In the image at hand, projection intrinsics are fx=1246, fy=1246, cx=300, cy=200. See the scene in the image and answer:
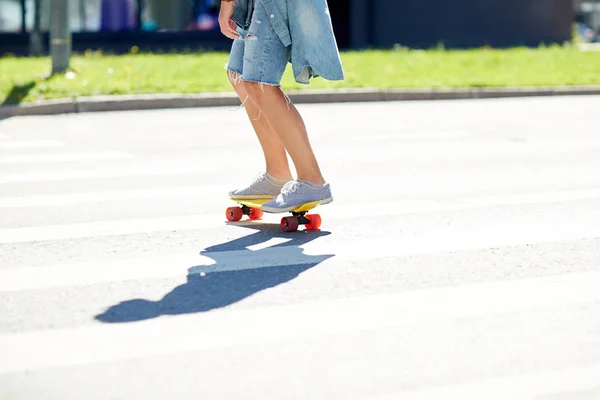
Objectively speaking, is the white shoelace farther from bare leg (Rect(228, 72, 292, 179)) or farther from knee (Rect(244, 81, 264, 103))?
knee (Rect(244, 81, 264, 103))

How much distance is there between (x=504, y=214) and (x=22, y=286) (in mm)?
2750

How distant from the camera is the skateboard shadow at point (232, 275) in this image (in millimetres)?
4516

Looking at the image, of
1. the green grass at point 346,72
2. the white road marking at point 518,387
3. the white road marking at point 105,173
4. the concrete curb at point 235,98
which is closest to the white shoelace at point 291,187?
the white road marking at point 105,173

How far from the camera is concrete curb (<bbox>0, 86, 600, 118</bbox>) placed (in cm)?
1256

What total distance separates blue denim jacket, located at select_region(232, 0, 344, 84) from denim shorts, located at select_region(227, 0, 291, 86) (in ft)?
0.13

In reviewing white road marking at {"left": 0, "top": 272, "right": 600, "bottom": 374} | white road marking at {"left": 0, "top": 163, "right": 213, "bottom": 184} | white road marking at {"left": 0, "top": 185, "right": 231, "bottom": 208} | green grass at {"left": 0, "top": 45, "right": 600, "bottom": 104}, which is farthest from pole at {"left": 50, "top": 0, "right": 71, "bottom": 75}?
white road marking at {"left": 0, "top": 272, "right": 600, "bottom": 374}

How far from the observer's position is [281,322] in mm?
4328

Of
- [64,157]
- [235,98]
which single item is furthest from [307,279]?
[235,98]

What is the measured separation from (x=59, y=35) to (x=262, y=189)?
9.28 metres

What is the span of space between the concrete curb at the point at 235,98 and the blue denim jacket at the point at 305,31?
694cm

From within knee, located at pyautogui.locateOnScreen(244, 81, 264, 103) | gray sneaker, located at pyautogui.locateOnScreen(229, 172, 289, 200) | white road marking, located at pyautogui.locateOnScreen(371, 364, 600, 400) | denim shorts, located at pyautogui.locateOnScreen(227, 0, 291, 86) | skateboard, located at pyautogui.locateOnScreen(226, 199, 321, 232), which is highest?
denim shorts, located at pyautogui.locateOnScreen(227, 0, 291, 86)

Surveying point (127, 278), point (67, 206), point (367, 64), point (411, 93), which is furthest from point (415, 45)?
point (127, 278)

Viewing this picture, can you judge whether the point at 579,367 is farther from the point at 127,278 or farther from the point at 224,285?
the point at 127,278

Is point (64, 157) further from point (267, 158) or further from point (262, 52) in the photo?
point (262, 52)
